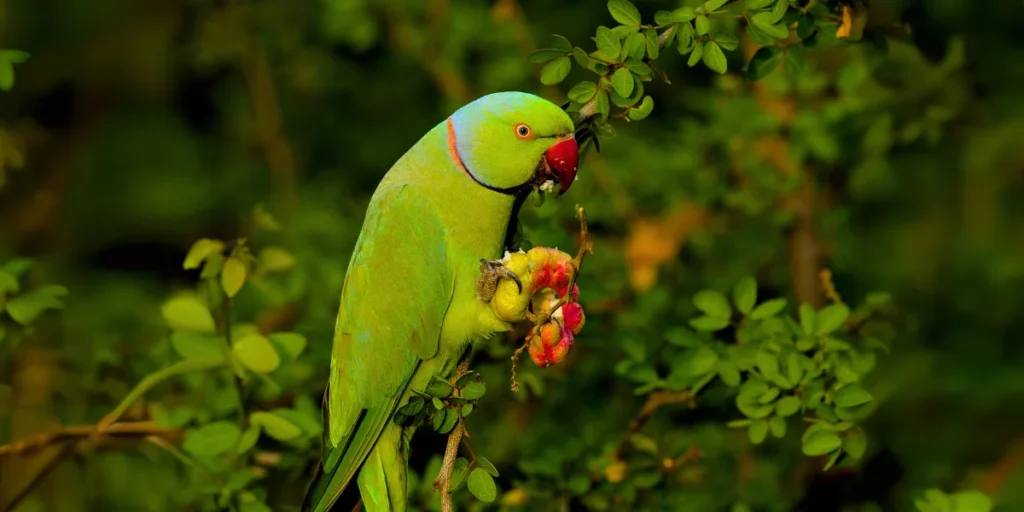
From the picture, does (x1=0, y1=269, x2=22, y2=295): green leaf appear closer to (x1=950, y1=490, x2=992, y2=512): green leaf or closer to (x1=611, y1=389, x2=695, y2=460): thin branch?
(x1=611, y1=389, x2=695, y2=460): thin branch

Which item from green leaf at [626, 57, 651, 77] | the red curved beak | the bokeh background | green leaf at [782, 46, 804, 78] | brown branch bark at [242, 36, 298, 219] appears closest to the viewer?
green leaf at [626, 57, 651, 77]

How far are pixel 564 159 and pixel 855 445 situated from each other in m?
0.70

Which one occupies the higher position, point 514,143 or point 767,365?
point 514,143

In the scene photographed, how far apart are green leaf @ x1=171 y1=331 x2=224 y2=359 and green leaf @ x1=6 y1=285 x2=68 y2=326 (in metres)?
0.23

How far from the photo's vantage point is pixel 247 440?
6.77 ft

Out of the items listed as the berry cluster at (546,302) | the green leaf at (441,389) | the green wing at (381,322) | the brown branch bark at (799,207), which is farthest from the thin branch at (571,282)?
the brown branch bark at (799,207)

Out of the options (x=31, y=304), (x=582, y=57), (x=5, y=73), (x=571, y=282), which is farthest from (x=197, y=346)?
(x=582, y=57)

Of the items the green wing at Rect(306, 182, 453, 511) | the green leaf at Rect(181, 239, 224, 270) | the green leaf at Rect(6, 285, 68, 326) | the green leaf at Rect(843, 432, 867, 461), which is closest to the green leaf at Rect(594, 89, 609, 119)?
the green wing at Rect(306, 182, 453, 511)

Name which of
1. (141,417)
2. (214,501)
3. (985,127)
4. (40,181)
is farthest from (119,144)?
(985,127)

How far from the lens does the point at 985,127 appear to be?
3.36 metres

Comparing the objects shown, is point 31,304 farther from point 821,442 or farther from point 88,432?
point 821,442

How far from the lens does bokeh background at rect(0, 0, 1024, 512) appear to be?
253 centimetres

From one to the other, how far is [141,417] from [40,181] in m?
2.40

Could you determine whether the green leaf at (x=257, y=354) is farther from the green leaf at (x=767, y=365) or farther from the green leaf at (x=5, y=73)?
the green leaf at (x=767, y=365)
